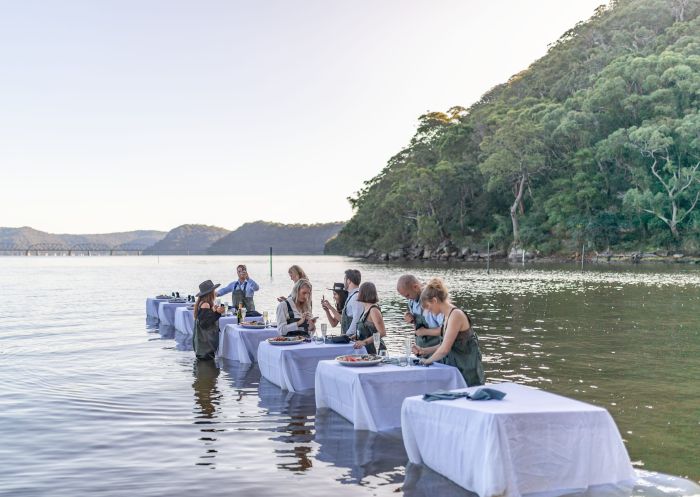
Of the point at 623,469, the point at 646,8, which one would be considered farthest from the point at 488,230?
the point at 623,469

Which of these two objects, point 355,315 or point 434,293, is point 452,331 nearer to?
point 434,293

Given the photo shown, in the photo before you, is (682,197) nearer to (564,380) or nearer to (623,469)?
(564,380)

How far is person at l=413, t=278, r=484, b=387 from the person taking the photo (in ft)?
24.3

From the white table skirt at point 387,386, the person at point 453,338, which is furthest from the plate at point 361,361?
the person at point 453,338

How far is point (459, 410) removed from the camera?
19.2 feet


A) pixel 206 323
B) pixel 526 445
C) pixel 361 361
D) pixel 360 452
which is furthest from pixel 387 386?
pixel 206 323

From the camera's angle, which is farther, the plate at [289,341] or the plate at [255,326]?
the plate at [255,326]

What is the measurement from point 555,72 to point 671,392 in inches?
4165

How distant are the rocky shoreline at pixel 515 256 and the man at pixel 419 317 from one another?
204ft

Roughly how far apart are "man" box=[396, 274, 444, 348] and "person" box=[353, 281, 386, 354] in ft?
1.76

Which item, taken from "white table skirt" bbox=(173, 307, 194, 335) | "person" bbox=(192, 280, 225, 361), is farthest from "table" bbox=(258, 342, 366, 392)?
"white table skirt" bbox=(173, 307, 194, 335)

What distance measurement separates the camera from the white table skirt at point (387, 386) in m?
7.71

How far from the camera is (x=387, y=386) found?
7750 millimetres

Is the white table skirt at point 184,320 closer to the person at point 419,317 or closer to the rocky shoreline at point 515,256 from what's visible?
the person at point 419,317
